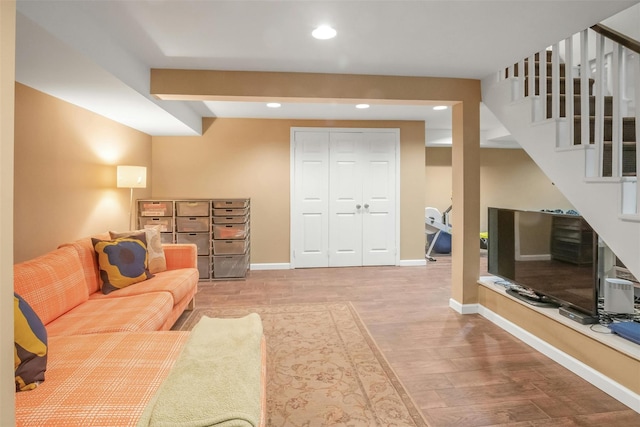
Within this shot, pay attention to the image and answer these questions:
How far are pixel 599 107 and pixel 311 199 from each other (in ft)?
12.5

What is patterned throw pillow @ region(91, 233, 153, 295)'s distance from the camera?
282 centimetres

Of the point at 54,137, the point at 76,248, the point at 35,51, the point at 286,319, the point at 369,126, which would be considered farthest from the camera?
the point at 369,126

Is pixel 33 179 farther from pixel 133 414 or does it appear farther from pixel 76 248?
pixel 133 414

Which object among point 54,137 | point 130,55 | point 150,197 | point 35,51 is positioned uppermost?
point 130,55

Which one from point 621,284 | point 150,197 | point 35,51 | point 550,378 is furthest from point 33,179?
point 621,284

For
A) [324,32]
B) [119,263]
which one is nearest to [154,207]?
[119,263]

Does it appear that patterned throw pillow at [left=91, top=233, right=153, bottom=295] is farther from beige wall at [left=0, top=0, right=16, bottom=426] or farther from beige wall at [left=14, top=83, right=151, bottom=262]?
beige wall at [left=0, top=0, right=16, bottom=426]

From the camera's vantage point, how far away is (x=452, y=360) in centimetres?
257

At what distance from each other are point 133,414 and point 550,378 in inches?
94.1

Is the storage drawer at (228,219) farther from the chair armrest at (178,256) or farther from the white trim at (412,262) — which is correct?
the white trim at (412,262)

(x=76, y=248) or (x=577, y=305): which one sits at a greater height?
(x=76, y=248)

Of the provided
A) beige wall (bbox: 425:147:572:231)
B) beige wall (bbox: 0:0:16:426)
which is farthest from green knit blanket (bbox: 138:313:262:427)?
beige wall (bbox: 425:147:572:231)

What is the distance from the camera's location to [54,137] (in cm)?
295

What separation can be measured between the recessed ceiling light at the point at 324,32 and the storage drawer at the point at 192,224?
9.99 feet
